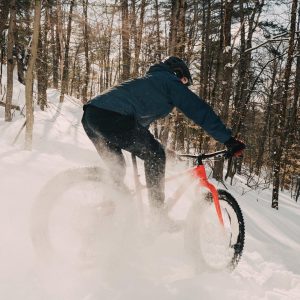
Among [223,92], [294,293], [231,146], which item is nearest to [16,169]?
[231,146]

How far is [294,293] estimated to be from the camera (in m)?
3.64

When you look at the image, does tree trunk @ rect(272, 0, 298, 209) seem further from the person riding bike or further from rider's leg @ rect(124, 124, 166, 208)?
rider's leg @ rect(124, 124, 166, 208)

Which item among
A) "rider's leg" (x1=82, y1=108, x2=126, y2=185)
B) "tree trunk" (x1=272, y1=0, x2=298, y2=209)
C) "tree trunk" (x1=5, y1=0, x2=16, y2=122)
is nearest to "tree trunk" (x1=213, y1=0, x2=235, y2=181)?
"tree trunk" (x1=272, y1=0, x2=298, y2=209)

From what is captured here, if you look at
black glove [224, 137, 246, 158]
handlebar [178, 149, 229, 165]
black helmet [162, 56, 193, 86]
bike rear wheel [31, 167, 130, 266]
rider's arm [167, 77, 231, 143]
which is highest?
black helmet [162, 56, 193, 86]

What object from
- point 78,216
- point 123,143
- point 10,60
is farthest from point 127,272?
point 10,60

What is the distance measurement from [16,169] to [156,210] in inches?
111

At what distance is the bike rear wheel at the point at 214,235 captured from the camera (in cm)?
377

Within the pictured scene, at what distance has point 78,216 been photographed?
3338mm

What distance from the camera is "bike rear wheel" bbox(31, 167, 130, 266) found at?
3033mm

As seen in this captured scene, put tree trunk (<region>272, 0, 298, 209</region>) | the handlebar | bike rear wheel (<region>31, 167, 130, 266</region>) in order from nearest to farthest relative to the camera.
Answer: bike rear wheel (<region>31, 167, 130, 266</region>)
the handlebar
tree trunk (<region>272, 0, 298, 209</region>)

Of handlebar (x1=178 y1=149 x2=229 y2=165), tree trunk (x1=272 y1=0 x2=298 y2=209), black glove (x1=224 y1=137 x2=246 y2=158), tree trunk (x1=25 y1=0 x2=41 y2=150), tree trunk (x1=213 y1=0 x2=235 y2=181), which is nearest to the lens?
black glove (x1=224 y1=137 x2=246 y2=158)

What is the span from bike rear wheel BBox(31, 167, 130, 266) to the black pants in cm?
21

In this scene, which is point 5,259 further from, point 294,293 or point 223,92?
point 223,92

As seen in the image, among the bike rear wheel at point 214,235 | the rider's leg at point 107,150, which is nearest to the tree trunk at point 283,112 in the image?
the bike rear wheel at point 214,235
